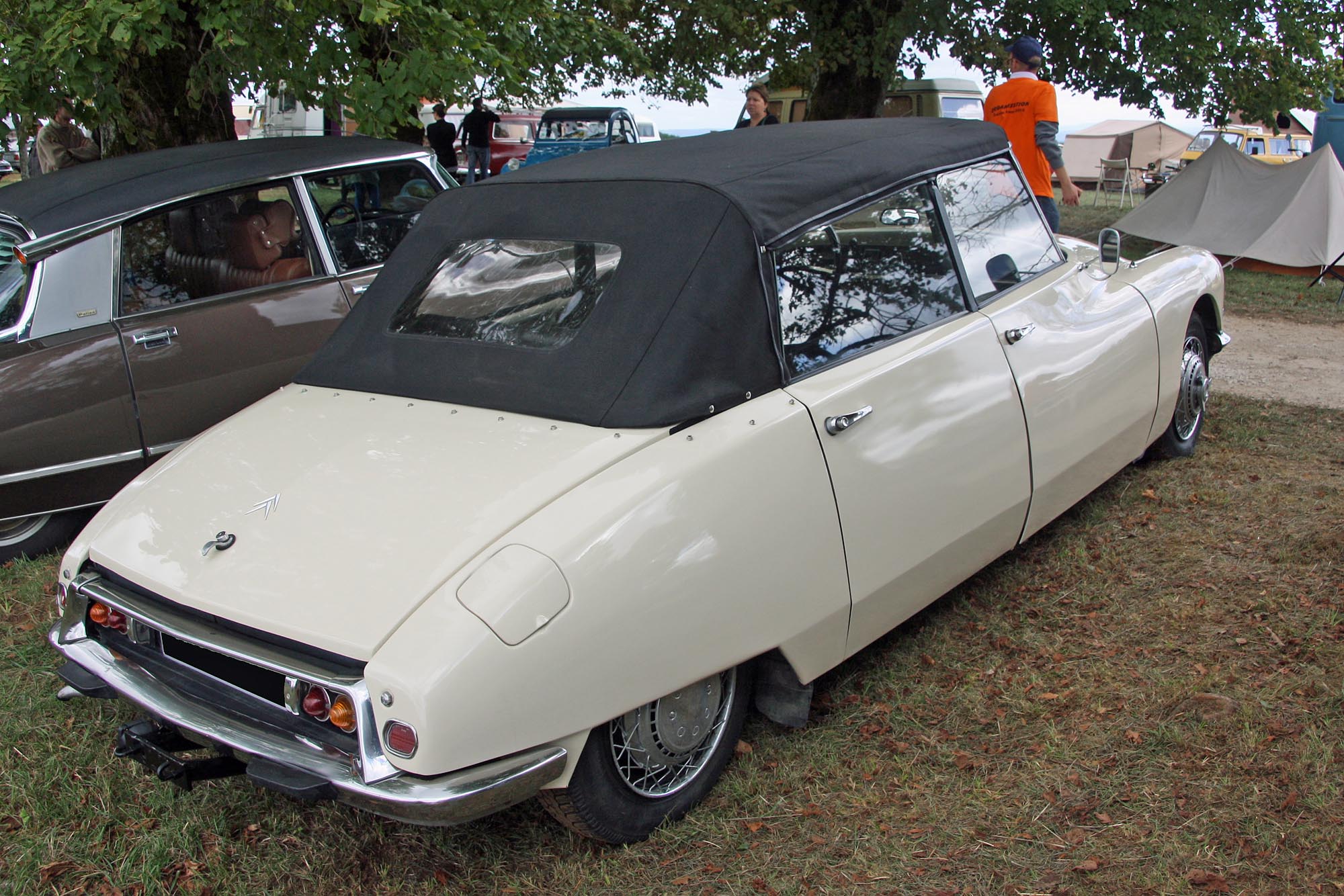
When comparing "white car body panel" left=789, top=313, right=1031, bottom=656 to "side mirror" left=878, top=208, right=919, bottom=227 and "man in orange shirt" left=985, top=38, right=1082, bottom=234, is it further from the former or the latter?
"man in orange shirt" left=985, top=38, right=1082, bottom=234

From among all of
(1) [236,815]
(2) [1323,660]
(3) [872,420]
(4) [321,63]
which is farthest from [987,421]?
→ (4) [321,63]

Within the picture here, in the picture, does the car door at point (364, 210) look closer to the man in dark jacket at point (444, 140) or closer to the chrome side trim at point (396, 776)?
the chrome side trim at point (396, 776)

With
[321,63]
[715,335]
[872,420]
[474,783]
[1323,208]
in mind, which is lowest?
[1323,208]

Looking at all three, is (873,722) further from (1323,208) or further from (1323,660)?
(1323,208)

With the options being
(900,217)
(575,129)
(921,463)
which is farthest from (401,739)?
(575,129)

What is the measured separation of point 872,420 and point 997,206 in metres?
1.42

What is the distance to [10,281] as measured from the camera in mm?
4855

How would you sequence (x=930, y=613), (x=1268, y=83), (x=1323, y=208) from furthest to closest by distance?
1. (x=1268, y=83)
2. (x=1323, y=208)
3. (x=930, y=613)

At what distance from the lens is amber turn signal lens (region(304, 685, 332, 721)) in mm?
2486

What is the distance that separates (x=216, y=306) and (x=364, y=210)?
3.56 feet

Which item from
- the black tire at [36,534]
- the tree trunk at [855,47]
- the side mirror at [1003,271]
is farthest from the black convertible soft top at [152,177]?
the tree trunk at [855,47]

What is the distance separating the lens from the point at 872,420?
10.4 feet

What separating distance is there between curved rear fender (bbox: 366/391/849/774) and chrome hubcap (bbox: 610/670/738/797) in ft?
0.55

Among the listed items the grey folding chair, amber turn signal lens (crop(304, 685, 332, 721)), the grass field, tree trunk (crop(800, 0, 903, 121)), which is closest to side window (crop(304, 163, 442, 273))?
the grass field
